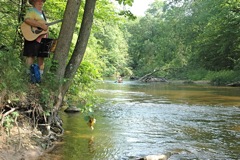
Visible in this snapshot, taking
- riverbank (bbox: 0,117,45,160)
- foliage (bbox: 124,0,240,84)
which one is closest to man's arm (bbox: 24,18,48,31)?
riverbank (bbox: 0,117,45,160)

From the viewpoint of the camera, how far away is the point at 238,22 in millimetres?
27500

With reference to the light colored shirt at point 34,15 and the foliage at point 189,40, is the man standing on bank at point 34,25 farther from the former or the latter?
the foliage at point 189,40

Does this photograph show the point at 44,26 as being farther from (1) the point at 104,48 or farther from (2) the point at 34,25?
(1) the point at 104,48

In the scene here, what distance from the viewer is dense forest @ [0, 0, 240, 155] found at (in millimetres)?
5758

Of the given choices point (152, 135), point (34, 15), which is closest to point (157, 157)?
point (152, 135)

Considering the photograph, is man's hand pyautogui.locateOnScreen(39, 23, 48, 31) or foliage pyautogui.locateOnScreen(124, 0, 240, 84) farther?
foliage pyautogui.locateOnScreen(124, 0, 240, 84)

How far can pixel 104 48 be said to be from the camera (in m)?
41.6

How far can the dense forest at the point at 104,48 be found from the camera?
576cm

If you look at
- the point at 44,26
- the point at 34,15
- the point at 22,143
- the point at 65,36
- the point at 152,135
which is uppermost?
the point at 34,15

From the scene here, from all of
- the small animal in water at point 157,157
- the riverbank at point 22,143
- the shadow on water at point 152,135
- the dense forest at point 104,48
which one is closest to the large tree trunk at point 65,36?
the dense forest at point 104,48

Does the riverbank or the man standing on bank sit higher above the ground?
the man standing on bank

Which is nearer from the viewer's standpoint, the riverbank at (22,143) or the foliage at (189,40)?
the riverbank at (22,143)

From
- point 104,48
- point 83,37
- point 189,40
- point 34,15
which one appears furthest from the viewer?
point 189,40

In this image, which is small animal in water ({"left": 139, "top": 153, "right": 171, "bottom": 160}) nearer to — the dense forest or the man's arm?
the dense forest
